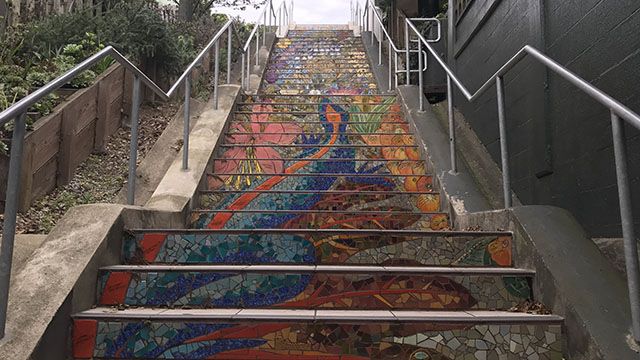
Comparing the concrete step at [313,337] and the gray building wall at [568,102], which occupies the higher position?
the gray building wall at [568,102]

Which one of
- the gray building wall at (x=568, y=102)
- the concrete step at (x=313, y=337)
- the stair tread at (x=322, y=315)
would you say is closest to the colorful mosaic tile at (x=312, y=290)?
the stair tread at (x=322, y=315)

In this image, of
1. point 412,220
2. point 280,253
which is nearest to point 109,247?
point 280,253

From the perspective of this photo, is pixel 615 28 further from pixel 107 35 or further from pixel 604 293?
pixel 107 35

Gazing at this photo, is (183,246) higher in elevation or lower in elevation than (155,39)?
lower

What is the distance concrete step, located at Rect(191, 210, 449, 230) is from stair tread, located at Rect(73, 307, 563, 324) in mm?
1380

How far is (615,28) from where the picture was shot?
239 cm

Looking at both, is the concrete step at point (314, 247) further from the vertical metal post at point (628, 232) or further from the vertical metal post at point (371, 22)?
the vertical metal post at point (371, 22)

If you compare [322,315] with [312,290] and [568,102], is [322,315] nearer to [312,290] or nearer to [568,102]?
[312,290]

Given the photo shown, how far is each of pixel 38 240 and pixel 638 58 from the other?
3011 millimetres

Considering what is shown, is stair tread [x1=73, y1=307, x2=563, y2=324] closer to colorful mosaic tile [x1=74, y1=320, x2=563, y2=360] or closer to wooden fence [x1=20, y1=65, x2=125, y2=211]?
colorful mosaic tile [x1=74, y1=320, x2=563, y2=360]

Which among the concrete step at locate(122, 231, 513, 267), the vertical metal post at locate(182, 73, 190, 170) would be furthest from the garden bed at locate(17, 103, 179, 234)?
the concrete step at locate(122, 231, 513, 267)

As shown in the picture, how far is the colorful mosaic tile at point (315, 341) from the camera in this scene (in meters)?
1.87

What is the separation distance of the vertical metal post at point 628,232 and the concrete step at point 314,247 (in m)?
0.89

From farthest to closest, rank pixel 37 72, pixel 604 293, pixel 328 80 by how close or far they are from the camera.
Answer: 1. pixel 328 80
2. pixel 37 72
3. pixel 604 293
